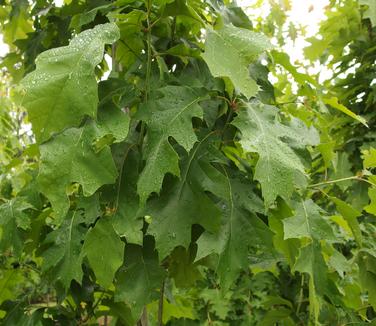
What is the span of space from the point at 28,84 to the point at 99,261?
0.35m

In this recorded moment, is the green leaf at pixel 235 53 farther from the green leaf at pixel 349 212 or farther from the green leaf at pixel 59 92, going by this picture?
the green leaf at pixel 349 212

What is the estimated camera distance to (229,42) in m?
0.82

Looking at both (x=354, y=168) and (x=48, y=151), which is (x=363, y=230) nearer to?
(x=354, y=168)

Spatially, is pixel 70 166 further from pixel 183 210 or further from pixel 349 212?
pixel 349 212

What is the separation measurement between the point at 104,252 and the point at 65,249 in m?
0.20

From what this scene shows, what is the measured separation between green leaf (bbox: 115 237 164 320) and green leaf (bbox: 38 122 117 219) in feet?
0.76

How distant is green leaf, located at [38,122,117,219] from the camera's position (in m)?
0.75

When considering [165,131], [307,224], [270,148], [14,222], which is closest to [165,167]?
[165,131]

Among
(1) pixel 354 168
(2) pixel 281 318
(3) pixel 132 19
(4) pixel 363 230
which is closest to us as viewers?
(3) pixel 132 19

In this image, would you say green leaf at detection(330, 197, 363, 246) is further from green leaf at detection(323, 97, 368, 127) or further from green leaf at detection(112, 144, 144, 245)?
green leaf at detection(112, 144, 144, 245)

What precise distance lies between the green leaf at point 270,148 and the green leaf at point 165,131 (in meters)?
0.10

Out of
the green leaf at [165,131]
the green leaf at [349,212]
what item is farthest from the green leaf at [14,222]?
the green leaf at [349,212]

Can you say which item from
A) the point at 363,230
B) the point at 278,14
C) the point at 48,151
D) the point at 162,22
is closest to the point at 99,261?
the point at 48,151

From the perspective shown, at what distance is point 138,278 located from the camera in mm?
951
